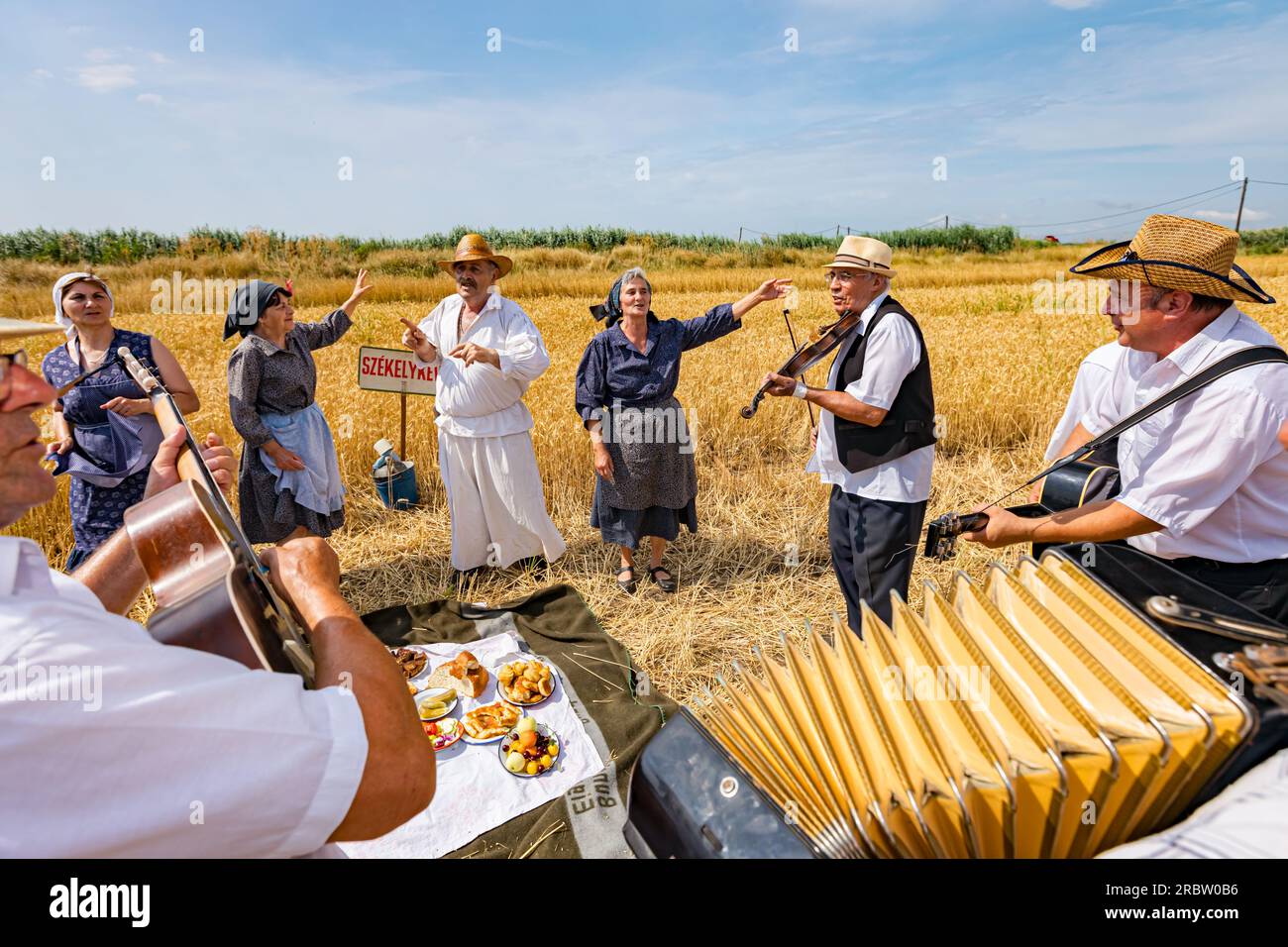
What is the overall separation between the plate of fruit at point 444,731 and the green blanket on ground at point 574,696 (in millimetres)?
561

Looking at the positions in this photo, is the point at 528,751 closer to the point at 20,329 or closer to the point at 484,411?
the point at 484,411

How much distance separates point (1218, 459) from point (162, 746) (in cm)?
269

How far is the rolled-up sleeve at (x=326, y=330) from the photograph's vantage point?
4.87 meters

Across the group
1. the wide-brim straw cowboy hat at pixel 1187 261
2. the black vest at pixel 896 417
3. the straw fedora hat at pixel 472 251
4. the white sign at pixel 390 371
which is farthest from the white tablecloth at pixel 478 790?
the wide-brim straw cowboy hat at pixel 1187 261

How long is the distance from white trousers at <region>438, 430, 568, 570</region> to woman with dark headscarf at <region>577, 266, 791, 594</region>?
1.72 ft

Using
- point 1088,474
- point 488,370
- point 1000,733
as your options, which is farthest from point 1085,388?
point 488,370

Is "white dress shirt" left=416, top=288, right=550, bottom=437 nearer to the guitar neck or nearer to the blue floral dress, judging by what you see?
the blue floral dress

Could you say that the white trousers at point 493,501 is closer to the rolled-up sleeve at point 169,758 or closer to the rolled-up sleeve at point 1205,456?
the rolled-up sleeve at point 1205,456

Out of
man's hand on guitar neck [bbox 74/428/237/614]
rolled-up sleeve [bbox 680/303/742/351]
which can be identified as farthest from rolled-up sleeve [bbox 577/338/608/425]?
man's hand on guitar neck [bbox 74/428/237/614]

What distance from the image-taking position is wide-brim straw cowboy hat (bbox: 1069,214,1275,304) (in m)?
2.18
